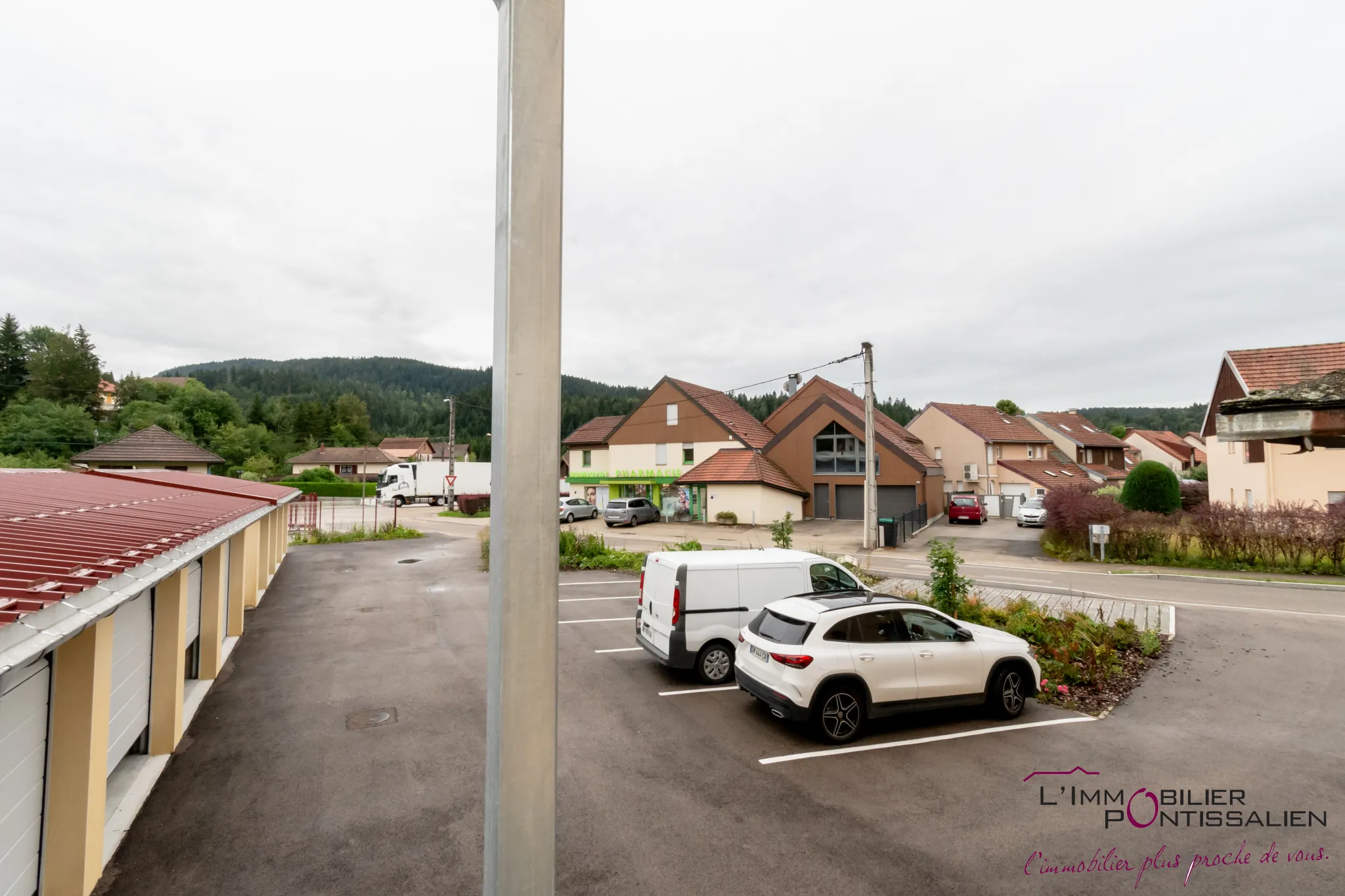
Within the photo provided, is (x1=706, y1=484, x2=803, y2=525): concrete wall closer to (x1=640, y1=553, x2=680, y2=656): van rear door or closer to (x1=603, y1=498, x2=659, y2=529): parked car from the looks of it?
(x1=603, y1=498, x2=659, y2=529): parked car

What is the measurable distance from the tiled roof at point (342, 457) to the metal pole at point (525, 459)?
8645cm

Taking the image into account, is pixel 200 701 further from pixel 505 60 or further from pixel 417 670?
pixel 505 60

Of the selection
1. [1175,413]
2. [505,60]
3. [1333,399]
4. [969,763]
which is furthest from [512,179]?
[1175,413]

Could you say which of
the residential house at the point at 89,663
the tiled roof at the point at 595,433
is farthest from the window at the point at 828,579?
the tiled roof at the point at 595,433

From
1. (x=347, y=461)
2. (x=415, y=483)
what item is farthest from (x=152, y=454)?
(x=347, y=461)

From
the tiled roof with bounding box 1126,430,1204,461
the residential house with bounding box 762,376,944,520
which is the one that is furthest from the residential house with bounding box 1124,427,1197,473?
Result: the residential house with bounding box 762,376,944,520

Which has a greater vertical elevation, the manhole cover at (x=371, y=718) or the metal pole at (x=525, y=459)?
the metal pole at (x=525, y=459)

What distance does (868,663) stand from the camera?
6.88 metres

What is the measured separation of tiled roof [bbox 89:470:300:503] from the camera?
13.4 metres

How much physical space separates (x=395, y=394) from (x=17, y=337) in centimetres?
11991

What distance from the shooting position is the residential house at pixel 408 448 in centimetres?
10625

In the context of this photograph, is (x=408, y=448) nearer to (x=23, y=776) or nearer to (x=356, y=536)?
(x=356, y=536)

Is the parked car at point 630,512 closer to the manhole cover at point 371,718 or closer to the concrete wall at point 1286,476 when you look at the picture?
the concrete wall at point 1286,476

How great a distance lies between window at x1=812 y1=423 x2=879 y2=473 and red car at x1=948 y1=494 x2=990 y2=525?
493 centimetres
